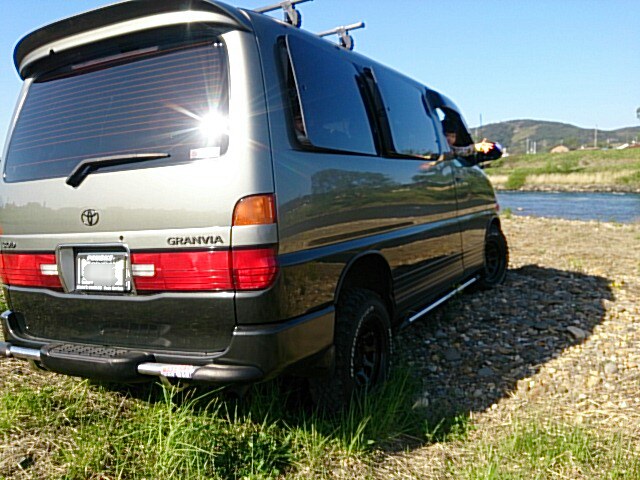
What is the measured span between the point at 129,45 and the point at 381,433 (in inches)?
99.2

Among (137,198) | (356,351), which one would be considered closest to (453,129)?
(356,351)

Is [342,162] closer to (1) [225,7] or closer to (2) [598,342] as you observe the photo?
(1) [225,7]

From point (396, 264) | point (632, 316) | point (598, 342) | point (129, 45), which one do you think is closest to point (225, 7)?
point (129, 45)

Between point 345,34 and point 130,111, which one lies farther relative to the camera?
point 345,34

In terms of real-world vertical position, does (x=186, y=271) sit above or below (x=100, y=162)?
below

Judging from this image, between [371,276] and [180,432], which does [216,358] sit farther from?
[371,276]

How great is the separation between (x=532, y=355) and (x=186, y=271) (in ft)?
10.1

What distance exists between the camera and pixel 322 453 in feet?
9.06

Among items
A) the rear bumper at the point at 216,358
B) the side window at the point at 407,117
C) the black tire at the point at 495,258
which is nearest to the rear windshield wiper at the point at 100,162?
the rear bumper at the point at 216,358

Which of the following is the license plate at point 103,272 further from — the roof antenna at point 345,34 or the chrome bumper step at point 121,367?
the roof antenna at point 345,34

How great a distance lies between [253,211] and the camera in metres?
2.37

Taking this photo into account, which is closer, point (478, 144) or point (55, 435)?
point (55, 435)

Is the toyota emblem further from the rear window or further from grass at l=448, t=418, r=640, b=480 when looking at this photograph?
grass at l=448, t=418, r=640, b=480

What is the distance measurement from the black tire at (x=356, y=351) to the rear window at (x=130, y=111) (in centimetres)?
127
